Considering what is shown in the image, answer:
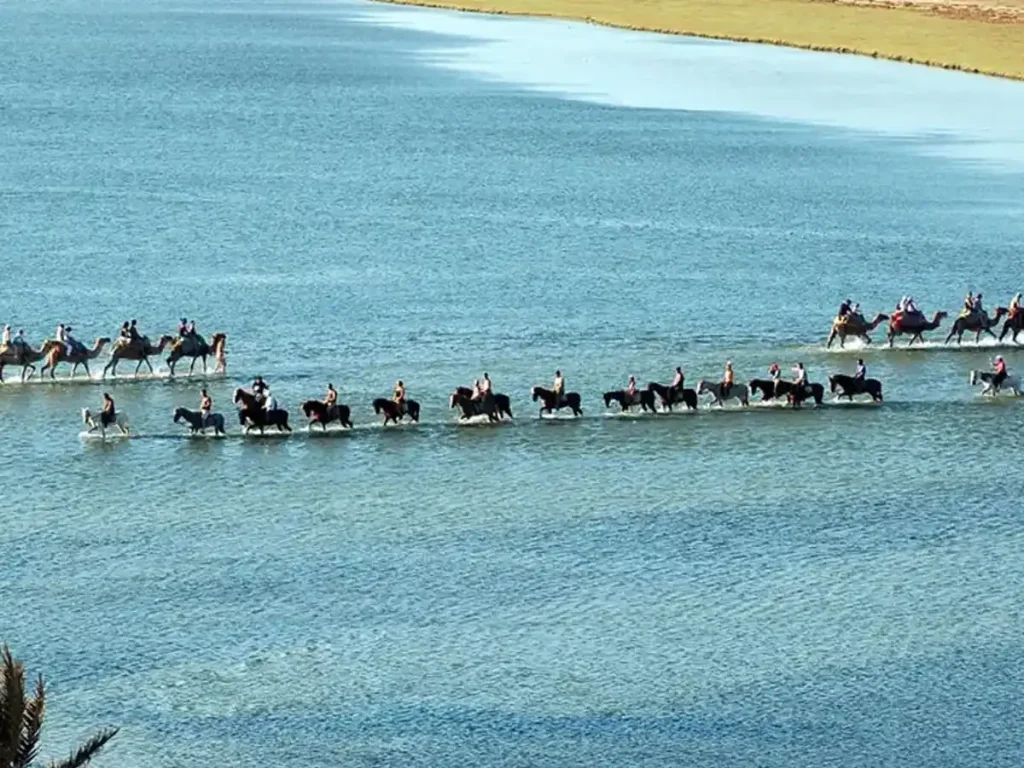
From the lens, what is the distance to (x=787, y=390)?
2689 inches

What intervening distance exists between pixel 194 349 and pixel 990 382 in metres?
23.0

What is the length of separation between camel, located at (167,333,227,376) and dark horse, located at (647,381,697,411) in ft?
42.1

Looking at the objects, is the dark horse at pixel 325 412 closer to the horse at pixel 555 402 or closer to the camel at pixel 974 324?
the horse at pixel 555 402

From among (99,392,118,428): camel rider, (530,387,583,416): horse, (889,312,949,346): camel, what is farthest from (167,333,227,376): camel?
(889,312,949,346): camel

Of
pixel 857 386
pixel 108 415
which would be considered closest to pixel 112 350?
pixel 108 415

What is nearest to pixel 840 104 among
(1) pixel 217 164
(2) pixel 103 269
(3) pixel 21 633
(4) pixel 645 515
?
(1) pixel 217 164

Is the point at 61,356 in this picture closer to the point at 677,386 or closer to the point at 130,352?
the point at 130,352

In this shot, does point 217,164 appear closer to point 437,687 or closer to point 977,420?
point 977,420

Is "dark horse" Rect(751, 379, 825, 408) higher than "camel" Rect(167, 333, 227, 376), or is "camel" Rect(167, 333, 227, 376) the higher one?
"camel" Rect(167, 333, 227, 376)

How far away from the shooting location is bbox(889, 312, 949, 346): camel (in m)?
76.4

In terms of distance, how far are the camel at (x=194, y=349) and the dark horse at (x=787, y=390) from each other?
50.8 feet

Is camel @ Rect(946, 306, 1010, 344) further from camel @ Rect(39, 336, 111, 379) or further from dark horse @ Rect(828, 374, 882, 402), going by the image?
camel @ Rect(39, 336, 111, 379)

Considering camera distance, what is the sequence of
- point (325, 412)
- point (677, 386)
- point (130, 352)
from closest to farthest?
1. point (325, 412)
2. point (677, 386)
3. point (130, 352)

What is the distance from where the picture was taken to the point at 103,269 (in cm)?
9131
